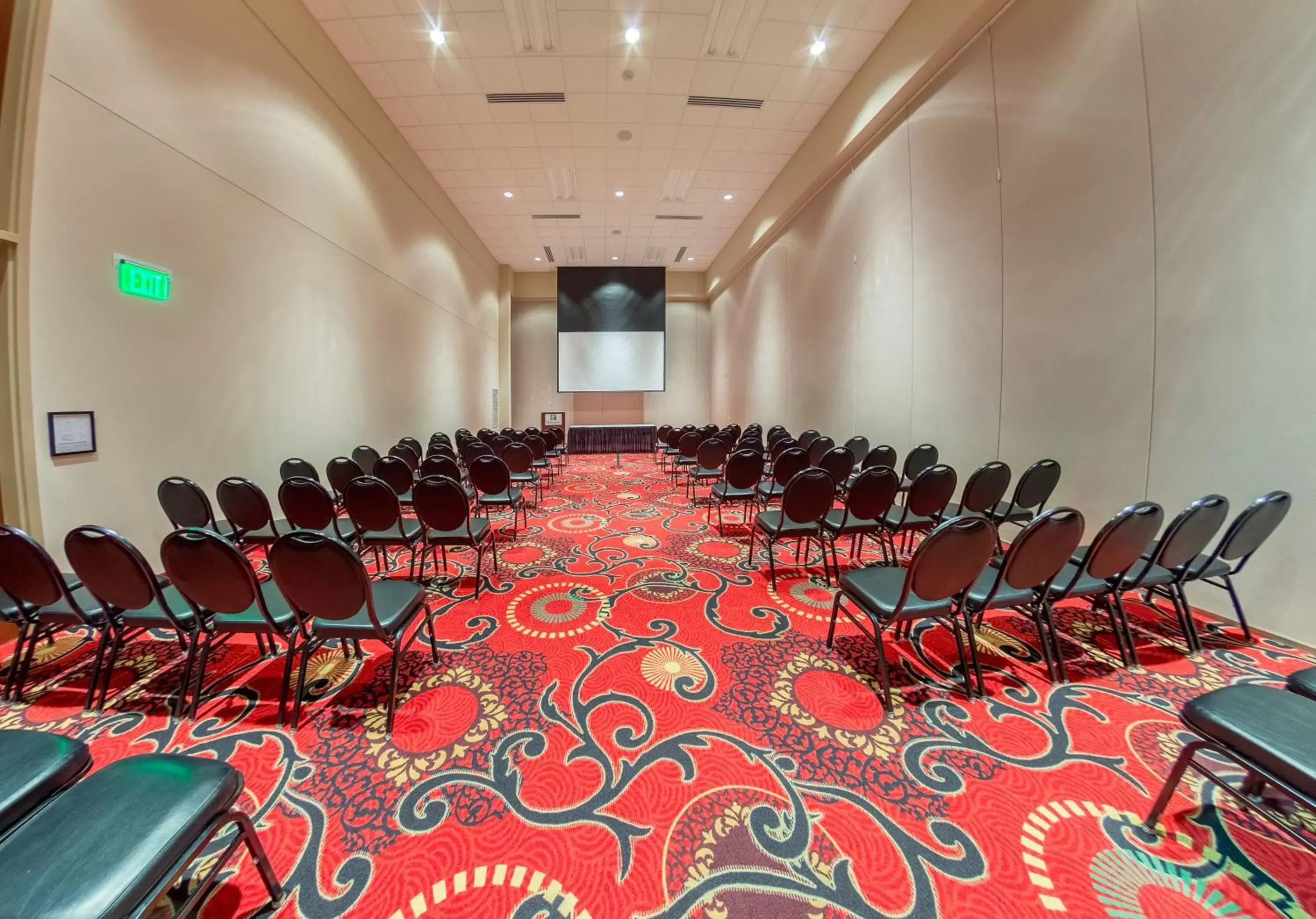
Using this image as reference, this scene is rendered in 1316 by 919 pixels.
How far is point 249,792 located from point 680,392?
1361cm

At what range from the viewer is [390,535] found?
11.2 ft

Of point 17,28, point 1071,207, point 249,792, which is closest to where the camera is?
point 249,792

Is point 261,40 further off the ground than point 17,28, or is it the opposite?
point 261,40

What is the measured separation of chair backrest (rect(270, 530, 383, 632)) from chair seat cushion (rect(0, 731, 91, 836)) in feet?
2.18

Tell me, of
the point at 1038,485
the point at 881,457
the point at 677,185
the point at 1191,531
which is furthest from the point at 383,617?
the point at 677,185

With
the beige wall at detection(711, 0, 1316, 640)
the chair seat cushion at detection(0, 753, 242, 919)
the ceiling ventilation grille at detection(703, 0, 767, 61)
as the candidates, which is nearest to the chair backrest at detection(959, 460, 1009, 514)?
the beige wall at detection(711, 0, 1316, 640)

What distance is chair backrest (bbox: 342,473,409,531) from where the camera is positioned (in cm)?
309

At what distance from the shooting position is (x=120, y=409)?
3119mm

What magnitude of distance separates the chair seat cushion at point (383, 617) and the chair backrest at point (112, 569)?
68cm

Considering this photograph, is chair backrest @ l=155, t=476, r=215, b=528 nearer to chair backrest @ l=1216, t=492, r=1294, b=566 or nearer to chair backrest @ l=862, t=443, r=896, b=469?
chair backrest @ l=862, t=443, r=896, b=469

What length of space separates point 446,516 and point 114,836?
2341 millimetres

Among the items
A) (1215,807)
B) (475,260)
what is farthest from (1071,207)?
(475,260)

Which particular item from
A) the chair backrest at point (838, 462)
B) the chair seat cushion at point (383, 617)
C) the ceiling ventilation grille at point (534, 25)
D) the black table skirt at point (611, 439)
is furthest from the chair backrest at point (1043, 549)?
the black table skirt at point (611, 439)

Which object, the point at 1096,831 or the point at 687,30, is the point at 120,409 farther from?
the point at 687,30
